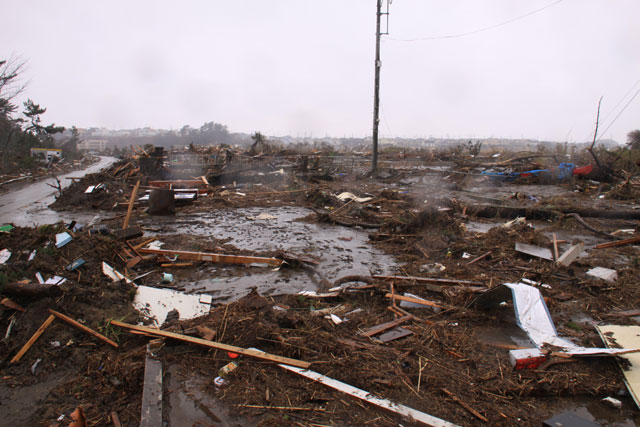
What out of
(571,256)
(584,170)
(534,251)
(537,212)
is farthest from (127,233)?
(584,170)

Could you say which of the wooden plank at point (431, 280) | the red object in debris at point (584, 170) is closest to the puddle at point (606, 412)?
the wooden plank at point (431, 280)

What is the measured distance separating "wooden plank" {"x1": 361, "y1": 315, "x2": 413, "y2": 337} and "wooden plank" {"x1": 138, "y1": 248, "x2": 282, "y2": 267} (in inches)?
119

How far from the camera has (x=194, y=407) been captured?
2.94 metres

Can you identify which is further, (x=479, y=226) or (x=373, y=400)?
(x=479, y=226)

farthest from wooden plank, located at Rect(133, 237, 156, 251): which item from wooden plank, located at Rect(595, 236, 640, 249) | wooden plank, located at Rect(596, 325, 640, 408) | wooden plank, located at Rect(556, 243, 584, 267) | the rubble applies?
wooden plank, located at Rect(595, 236, 640, 249)

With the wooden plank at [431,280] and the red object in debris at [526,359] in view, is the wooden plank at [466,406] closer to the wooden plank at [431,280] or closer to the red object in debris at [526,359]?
the red object in debris at [526,359]

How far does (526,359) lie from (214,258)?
551cm

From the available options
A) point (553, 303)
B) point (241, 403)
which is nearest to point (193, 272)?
point (241, 403)

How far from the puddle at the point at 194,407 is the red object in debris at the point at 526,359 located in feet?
8.52

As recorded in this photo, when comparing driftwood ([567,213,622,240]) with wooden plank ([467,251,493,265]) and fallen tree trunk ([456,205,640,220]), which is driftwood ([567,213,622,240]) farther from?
wooden plank ([467,251,493,265])

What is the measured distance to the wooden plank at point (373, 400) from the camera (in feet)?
8.96

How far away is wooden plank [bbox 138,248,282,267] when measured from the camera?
6797 millimetres

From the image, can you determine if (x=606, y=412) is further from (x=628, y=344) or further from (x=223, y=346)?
(x=223, y=346)

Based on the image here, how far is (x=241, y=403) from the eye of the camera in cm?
296
